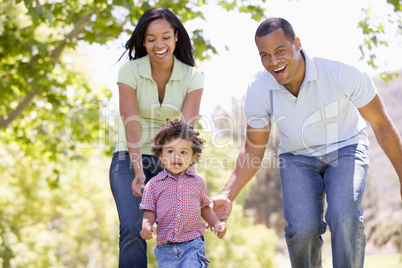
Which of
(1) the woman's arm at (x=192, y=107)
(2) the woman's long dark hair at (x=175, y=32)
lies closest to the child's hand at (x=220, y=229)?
(1) the woman's arm at (x=192, y=107)

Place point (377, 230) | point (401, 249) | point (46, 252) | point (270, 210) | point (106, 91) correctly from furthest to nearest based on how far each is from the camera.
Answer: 1. point (270, 210)
2. point (46, 252)
3. point (377, 230)
4. point (401, 249)
5. point (106, 91)

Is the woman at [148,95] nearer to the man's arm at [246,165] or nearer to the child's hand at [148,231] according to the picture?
the child's hand at [148,231]

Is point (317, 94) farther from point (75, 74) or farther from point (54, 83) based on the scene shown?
Answer: point (75, 74)

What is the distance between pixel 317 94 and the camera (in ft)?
12.2

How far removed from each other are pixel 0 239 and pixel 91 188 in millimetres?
5120

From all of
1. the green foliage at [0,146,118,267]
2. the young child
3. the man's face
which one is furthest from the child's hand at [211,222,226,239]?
the green foliage at [0,146,118,267]

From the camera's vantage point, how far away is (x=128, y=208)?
3.56 metres

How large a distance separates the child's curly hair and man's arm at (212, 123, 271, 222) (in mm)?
479

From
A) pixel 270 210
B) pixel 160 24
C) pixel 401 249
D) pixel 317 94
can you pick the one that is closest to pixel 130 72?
pixel 160 24

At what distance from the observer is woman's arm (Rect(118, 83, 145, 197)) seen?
3570 millimetres

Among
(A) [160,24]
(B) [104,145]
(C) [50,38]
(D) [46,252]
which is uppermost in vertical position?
(C) [50,38]

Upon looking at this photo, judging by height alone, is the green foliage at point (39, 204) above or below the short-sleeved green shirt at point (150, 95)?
below

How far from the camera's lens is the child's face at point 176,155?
11.4 feet

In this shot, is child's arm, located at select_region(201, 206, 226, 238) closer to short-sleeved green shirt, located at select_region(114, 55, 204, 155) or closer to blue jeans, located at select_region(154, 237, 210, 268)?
blue jeans, located at select_region(154, 237, 210, 268)
